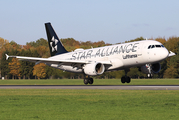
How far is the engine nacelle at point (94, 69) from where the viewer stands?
4016 cm

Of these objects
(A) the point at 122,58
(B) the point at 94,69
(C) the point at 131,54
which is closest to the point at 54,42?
(B) the point at 94,69

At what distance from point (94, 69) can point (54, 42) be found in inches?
604

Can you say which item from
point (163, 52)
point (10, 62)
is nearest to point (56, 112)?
point (163, 52)

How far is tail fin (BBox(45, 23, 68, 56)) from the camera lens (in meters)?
53.0

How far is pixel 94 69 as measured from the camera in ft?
131

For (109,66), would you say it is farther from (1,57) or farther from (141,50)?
(1,57)

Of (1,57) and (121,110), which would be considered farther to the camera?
(1,57)

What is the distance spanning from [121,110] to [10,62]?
375 feet

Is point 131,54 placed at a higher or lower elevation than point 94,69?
higher

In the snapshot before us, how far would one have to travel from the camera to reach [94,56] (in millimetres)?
45000

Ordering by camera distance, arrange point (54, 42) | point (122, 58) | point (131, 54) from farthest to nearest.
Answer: point (54, 42) → point (122, 58) → point (131, 54)

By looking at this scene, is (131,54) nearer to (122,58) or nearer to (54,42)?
(122,58)

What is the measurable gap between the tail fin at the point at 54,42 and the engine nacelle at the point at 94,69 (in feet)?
40.7

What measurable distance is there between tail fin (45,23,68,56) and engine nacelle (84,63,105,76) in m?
12.4
